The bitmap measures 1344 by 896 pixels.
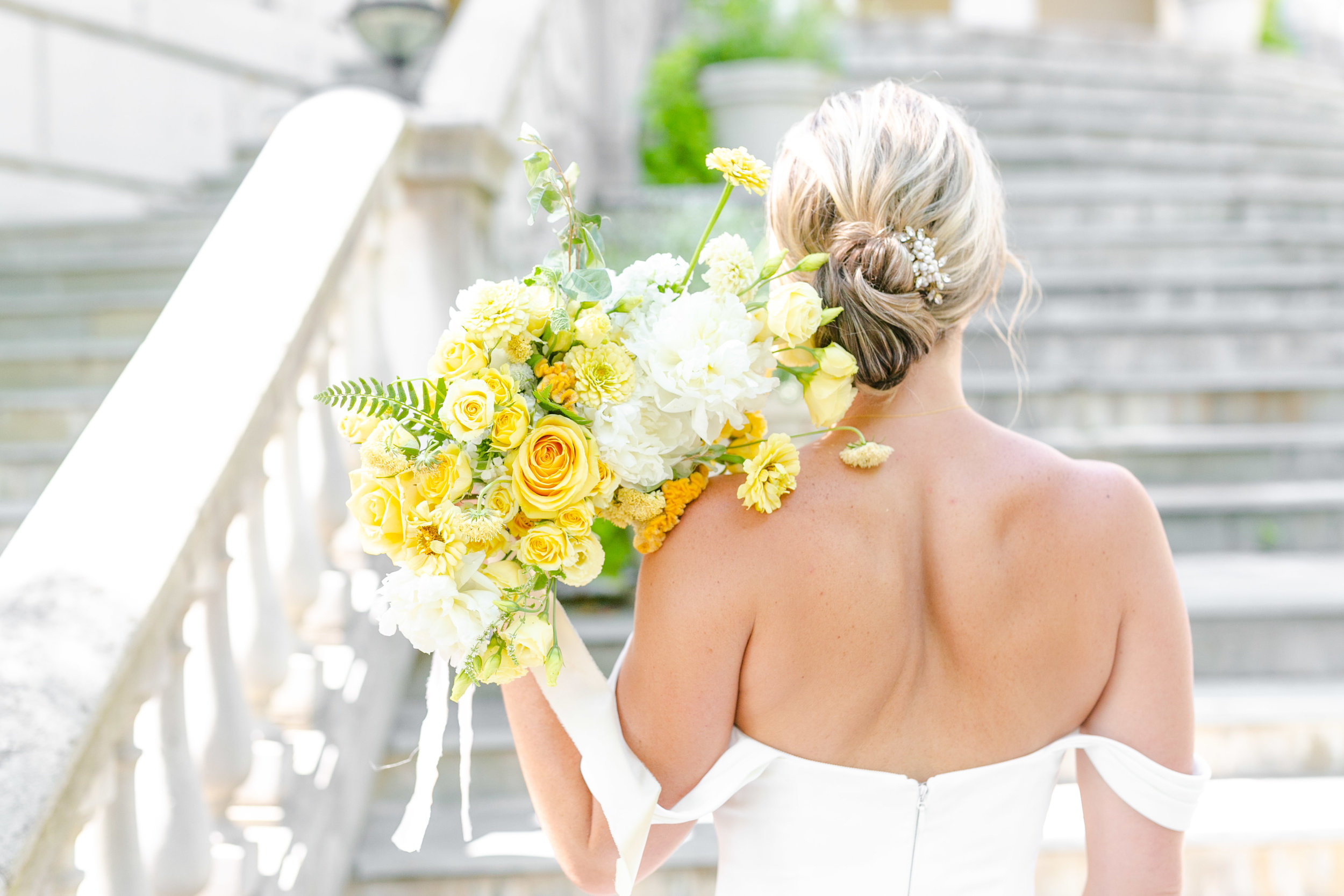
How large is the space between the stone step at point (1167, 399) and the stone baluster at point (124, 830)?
3.21 meters

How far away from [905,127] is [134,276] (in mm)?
3833

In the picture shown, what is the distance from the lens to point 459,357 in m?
1.16

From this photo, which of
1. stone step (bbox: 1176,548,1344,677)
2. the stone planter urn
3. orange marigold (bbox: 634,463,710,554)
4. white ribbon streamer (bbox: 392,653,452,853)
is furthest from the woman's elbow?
the stone planter urn

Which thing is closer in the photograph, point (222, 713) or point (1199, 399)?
point (222, 713)

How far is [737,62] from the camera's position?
650 cm

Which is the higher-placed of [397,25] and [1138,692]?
[397,25]

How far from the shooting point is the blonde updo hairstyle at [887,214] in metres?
1.21

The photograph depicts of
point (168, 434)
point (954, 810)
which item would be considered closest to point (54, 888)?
point (168, 434)

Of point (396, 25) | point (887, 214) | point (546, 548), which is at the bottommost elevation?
point (546, 548)

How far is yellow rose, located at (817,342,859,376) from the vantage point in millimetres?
1189

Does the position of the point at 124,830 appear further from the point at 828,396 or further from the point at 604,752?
the point at 828,396

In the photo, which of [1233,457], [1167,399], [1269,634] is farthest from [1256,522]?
[1269,634]

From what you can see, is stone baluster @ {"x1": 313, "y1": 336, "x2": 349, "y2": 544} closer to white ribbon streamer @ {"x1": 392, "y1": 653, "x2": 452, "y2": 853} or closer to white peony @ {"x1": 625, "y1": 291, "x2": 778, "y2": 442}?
white ribbon streamer @ {"x1": 392, "y1": 653, "x2": 452, "y2": 853}

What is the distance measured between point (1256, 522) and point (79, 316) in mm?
4375
